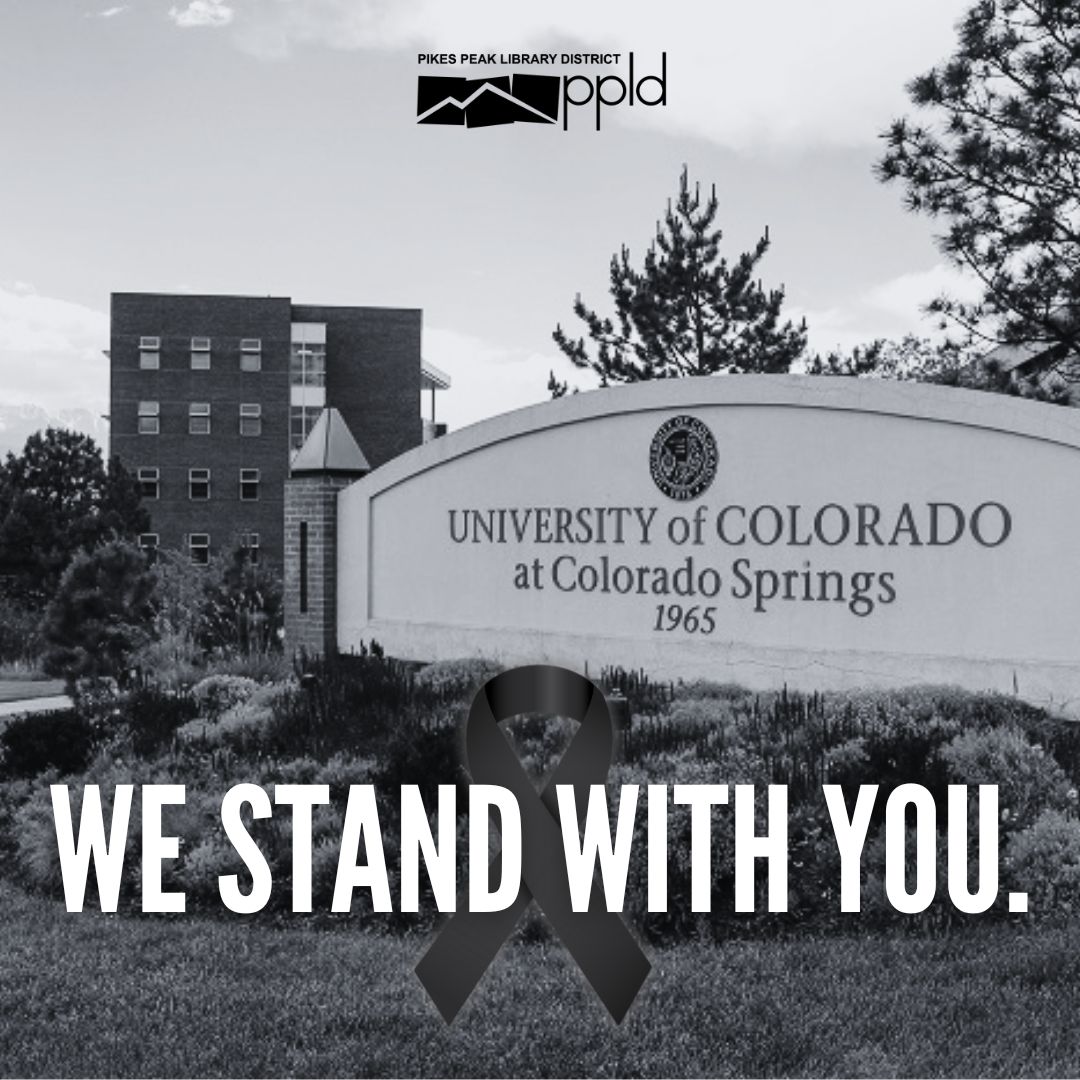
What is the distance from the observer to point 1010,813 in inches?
284

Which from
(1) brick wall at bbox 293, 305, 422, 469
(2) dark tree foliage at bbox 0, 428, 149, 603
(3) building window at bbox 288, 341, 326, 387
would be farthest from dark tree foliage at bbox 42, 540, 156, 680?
(3) building window at bbox 288, 341, 326, 387

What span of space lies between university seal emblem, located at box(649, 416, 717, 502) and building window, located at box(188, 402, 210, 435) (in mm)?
45586

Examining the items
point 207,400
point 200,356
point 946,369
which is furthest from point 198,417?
point 946,369

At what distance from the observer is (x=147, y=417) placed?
56031 mm

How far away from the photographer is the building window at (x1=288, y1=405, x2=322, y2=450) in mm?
56500

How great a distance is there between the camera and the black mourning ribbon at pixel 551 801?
2975 mm

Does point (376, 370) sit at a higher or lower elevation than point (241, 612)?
higher

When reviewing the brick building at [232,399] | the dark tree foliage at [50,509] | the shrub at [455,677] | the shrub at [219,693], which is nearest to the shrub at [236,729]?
the shrub at [219,693]

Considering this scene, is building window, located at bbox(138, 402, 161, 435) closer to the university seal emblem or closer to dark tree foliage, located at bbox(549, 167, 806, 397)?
dark tree foliage, located at bbox(549, 167, 806, 397)

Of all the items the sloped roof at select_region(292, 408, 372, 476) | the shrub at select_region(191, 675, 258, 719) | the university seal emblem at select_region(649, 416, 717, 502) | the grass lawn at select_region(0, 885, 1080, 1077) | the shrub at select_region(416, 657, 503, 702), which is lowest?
the grass lawn at select_region(0, 885, 1080, 1077)

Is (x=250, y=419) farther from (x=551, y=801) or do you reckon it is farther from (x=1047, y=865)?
(x=551, y=801)

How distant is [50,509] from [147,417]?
93.7 ft

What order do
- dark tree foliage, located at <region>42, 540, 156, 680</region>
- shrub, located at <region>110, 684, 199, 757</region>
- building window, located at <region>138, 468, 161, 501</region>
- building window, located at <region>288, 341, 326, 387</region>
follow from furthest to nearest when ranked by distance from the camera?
building window, located at <region>288, 341, 326, 387</region>, building window, located at <region>138, 468, 161, 501</region>, dark tree foliage, located at <region>42, 540, 156, 680</region>, shrub, located at <region>110, 684, 199, 757</region>

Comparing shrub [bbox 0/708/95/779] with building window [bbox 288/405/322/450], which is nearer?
shrub [bbox 0/708/95/779]
